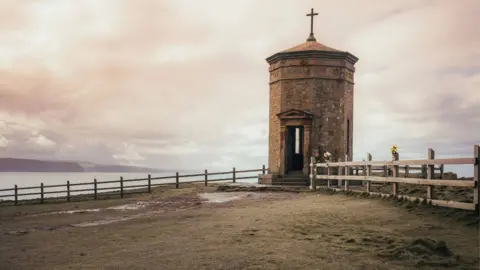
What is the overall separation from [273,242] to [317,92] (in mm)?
17038

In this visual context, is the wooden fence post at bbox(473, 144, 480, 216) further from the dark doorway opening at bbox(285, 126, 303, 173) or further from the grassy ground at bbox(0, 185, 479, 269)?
the dark doorway opening at bbox(285, 126, 303, 173)

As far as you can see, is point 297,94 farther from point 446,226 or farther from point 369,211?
point 446,226

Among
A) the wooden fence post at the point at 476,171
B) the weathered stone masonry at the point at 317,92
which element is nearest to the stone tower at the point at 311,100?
the weathered stone masonry at the point at 317,92

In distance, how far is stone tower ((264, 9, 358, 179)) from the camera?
77.5ft

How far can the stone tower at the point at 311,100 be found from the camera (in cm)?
2361

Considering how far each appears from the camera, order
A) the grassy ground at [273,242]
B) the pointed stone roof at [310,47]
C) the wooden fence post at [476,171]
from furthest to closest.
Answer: the pointed stone roof at [310,47] → the wooden fence post at [476,171] → the grassy ground at [273,242]

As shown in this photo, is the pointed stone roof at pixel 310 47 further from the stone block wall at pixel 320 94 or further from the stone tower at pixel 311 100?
the stone block wall at pixel 320 94

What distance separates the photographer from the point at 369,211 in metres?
10.6

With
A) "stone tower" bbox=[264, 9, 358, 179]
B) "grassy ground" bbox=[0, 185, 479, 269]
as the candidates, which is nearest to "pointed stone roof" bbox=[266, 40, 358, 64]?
"stone tower" bbox=[264, 9, 358, 179]

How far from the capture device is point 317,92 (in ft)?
77.5

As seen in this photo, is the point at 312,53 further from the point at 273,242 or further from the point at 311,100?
the point at 273,242

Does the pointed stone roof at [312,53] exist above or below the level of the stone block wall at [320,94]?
above

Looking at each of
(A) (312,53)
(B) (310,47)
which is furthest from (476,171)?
(B) (310,47)

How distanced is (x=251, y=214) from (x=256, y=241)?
4.11 meters
